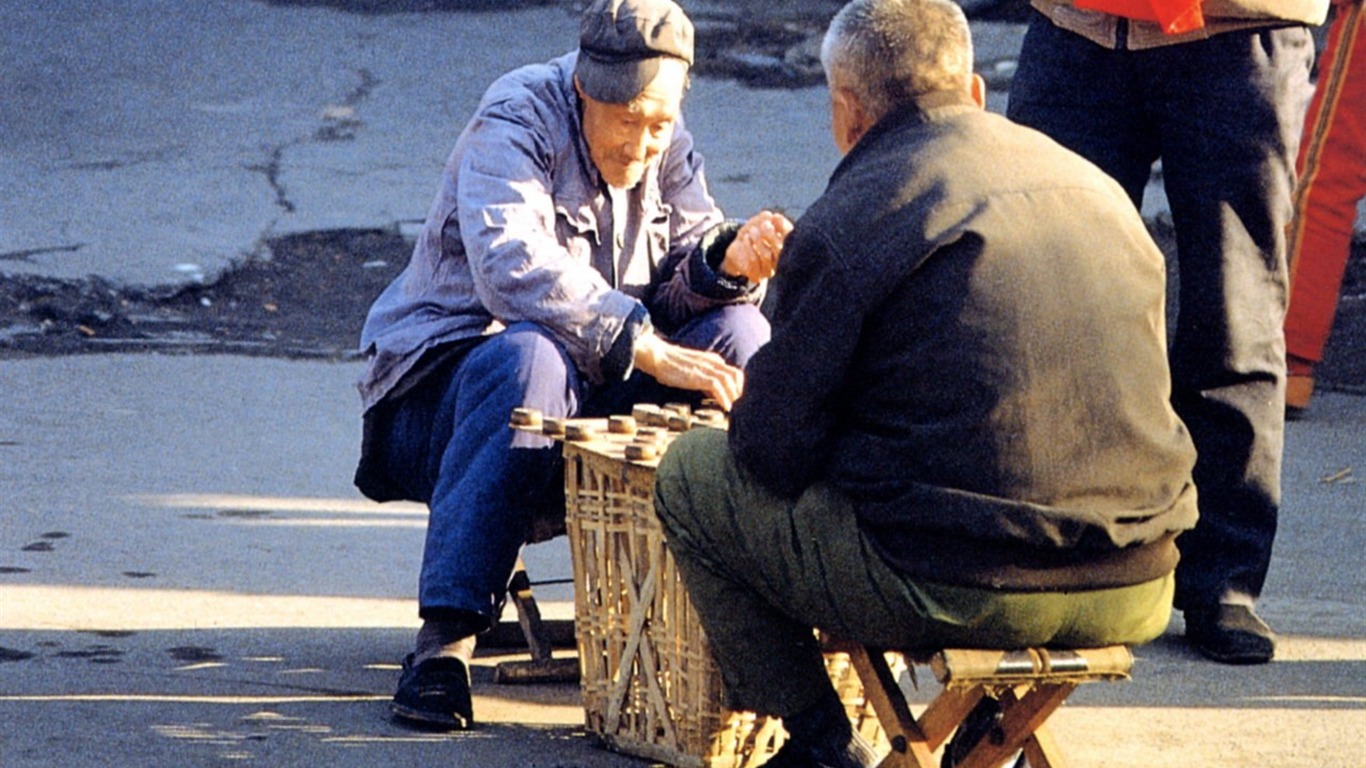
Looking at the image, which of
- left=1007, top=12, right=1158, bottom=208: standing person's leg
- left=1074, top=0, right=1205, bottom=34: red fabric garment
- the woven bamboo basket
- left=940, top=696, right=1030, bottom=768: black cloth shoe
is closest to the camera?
left=940, top=696, right=1030, bottom=768: black cloth shoe

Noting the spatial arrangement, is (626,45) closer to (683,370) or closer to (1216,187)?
(683,370)

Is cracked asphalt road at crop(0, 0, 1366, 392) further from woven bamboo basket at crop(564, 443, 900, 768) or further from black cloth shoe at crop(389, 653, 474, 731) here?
woven bamboo basket at crop(564, 443, 900, 768)

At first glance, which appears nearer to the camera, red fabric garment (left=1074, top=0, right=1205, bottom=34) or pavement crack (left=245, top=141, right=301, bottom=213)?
red fabric garment (left=1074, top=0, right=1205, bottom=34)

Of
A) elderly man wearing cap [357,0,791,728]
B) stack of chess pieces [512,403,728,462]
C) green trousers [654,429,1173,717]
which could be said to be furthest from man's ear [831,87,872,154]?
elderly man wearing cap [357,0,791,728]

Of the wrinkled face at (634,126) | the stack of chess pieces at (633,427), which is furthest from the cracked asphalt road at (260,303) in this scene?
the stack of chess pieces at (633,427)

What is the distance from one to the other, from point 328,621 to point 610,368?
901 millimetres

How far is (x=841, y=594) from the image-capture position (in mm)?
2721

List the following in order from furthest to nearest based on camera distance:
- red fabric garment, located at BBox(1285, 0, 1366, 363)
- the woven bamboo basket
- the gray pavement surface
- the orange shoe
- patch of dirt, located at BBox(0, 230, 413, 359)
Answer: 1. patch of dirt, located at BBox(0, 230, 413, 359)
2. the orange shoe
3. red fabric garment, located at BBox(1285, 0, 1366, 363)
4. the gray pavement surface
5. the woven bamboo basket

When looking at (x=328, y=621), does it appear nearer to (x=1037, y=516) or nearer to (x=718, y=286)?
(x=718, y=286)

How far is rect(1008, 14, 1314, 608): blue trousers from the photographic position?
3.86 metres

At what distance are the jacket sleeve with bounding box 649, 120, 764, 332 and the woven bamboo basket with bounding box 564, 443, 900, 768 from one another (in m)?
0.53

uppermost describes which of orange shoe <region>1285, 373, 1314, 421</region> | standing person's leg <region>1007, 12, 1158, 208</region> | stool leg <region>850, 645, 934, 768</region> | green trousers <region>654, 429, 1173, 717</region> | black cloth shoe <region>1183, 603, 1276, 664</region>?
standing person's leg <region>1007, 12, 1158, 208</region>

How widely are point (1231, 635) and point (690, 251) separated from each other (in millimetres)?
1253

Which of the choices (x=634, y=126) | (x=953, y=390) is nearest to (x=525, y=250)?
(x=634, y=126)
